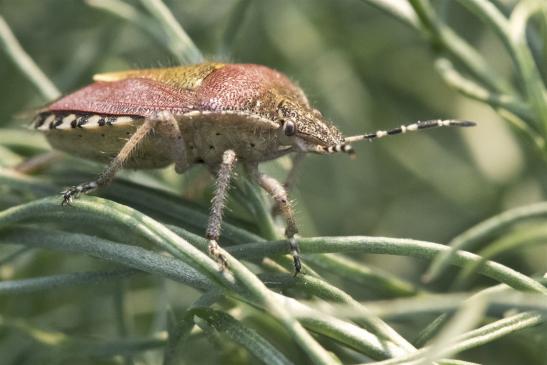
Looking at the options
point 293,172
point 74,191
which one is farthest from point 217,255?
point 293,172

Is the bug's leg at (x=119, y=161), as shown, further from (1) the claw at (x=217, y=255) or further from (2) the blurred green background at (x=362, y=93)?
(2) the blurred green background at (x=362, y=93)

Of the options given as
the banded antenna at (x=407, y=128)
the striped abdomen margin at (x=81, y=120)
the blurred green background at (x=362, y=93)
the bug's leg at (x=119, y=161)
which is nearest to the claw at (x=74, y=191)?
the bug's leg at (x=119, y=161)

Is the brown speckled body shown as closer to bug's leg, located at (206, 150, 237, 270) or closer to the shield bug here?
the shield bug

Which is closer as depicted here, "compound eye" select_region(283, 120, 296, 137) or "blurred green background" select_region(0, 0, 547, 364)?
"compound eye" select_region(283, 120, 296, 137)

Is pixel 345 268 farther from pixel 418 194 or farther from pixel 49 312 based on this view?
pixel 418 194

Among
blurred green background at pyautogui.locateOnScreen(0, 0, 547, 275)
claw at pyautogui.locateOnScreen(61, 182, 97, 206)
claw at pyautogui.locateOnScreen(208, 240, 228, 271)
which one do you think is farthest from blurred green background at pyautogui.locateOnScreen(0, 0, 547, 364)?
claw at pyautogui.locateOnScreen(208, 240, 228, 271)
